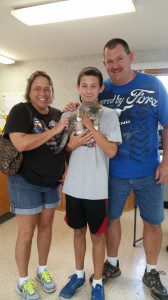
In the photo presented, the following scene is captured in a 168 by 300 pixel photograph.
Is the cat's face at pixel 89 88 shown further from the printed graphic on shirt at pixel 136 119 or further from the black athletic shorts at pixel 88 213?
the black athletic shorts at pixel 88 213

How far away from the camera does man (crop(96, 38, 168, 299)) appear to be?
1568 millimetres

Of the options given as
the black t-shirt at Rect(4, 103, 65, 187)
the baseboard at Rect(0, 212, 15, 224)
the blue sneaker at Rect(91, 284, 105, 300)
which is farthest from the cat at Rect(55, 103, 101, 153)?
the baseboard at Rect(0, 212, 15, 224)

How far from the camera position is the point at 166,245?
2412 mm

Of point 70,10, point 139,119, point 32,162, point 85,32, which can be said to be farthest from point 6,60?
point 139,119

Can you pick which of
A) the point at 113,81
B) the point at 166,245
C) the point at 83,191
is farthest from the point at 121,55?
the point at 166,245

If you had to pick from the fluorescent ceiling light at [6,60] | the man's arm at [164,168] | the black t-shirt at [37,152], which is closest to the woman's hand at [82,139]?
the black t-shirt at [37,152]

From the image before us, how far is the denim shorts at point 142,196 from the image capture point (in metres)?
1.63

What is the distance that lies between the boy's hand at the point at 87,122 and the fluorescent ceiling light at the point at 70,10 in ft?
4.11

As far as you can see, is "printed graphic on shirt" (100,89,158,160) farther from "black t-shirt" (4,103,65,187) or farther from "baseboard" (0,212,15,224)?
"baseboard" (0,212,15,224)

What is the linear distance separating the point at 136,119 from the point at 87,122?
0.34 metres

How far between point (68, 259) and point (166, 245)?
93 centimetres

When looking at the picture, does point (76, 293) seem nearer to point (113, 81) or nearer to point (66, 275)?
point (66, 275)

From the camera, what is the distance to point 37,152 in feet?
5.05

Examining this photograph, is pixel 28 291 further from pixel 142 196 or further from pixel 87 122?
pixel 87 122
